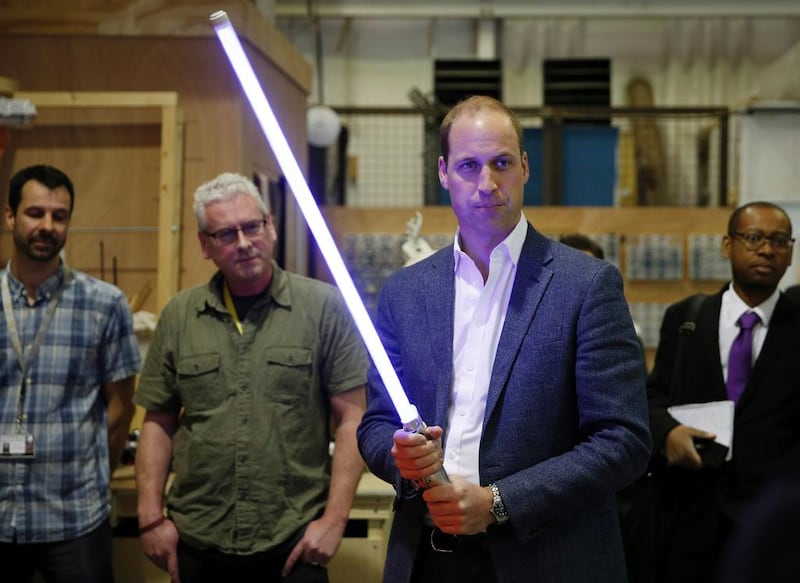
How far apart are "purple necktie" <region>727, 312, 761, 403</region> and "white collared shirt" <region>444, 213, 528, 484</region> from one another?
58.8 inches

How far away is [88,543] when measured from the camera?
8.80 feet

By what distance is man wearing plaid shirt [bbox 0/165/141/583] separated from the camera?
2.63 meters

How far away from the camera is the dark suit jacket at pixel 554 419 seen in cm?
159

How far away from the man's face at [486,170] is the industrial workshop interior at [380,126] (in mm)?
1836

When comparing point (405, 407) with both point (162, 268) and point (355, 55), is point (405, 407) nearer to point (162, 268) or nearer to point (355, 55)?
point (162, 268)

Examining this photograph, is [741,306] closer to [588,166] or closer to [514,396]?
[514,396]

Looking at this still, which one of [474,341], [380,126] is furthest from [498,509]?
[380,126]

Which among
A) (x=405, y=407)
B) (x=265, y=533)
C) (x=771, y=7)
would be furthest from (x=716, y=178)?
(x=405, y=407)

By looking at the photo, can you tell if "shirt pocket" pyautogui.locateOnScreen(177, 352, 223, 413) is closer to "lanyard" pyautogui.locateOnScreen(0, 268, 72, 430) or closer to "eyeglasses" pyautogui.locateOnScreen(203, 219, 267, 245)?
"eyeglasses" pyautogui.locateOnScreen(203, 219, 267, 245)

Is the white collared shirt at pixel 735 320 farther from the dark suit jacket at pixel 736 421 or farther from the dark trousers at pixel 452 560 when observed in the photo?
the dark trousers at pixel 452 560

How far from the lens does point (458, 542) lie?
65.7 inches

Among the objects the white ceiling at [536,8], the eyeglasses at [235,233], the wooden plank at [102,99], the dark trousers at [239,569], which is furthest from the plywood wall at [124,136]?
the white ceiling at [536,8]

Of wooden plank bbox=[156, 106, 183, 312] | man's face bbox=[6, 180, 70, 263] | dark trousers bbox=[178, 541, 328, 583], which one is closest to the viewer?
dark trousers bbox=[178, 541, 328, 583]

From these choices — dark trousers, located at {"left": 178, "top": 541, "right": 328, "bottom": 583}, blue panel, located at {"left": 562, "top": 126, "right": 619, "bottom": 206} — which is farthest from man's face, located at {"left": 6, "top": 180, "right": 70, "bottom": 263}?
blue panel, located at {"left": 562, "top": 126, "right": 619, "bottom": 206}
